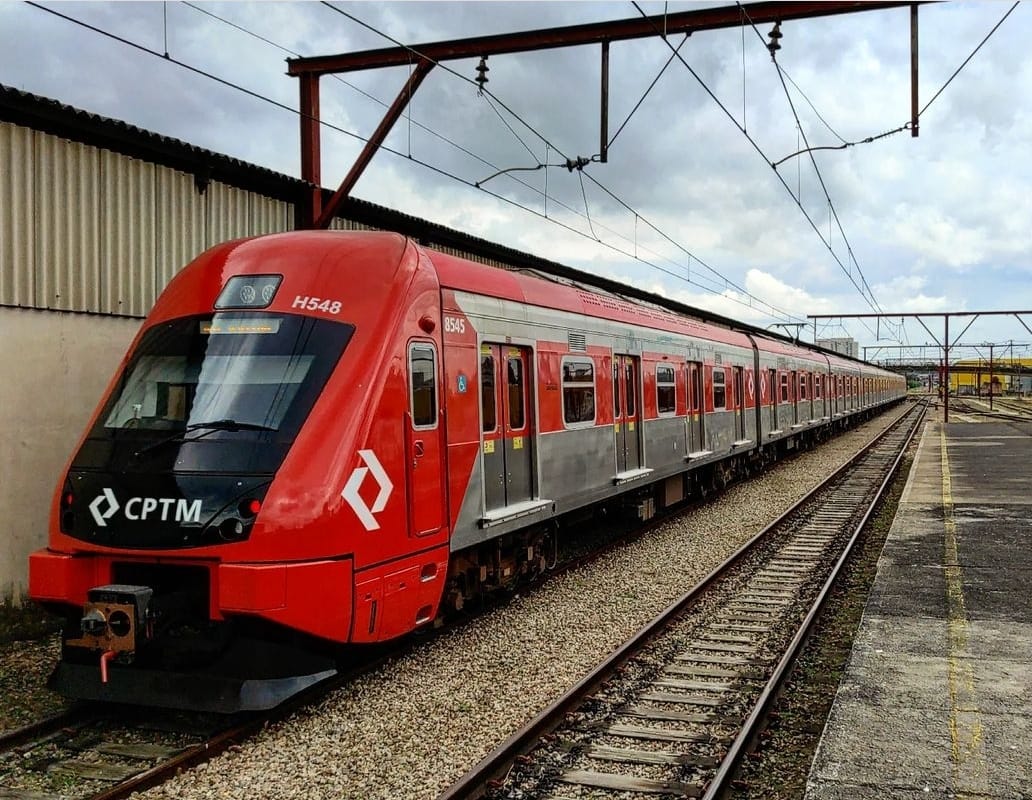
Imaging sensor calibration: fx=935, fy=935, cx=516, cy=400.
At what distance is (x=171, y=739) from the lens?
588 centimetres

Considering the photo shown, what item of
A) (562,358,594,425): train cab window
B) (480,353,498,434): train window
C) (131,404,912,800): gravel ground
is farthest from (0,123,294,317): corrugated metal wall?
(131,404,912,800): gravel ground

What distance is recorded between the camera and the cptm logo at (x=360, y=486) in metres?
6.14

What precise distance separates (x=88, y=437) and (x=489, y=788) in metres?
3.73

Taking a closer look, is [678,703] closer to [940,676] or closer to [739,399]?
[940,676]

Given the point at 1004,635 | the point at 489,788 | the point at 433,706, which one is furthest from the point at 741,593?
the point at 489,788

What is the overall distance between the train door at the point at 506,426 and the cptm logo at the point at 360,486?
69.6 inches

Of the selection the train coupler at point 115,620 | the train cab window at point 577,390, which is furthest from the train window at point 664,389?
the train coupler at point 115,620

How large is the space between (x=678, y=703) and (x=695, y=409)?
31.1 feet

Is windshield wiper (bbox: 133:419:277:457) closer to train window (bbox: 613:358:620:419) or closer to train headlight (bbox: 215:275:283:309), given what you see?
train headlight (bbox: 215:275:283:309)

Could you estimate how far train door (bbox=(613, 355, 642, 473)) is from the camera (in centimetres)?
1180

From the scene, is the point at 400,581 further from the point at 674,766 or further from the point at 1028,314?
the point at 1028,314

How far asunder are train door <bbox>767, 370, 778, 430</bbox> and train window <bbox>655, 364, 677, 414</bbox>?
8.53 metres

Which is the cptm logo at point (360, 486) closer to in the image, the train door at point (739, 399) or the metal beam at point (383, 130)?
the metal beam at point (383, 130)

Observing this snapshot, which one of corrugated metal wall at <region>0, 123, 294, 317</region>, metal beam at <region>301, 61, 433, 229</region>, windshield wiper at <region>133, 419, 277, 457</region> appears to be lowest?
windshield wiper at <region>133, 419, 277, 457</region>
